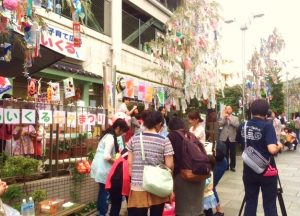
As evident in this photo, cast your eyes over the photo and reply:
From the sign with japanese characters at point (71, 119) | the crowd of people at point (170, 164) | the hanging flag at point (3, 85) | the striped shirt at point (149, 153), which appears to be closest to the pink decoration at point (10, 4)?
the crowd of people at point (170, 164)

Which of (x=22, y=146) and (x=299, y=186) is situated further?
(x=299, y=186)

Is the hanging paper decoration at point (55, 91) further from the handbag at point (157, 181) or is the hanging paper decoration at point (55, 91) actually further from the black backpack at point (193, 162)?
the handbag at point (157, 181)

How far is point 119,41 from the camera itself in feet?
56.9

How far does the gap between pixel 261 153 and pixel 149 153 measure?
5.51ft

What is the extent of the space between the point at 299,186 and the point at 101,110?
18.3 feet

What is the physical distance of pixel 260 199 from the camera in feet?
27.1

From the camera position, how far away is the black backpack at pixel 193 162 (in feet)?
16.0

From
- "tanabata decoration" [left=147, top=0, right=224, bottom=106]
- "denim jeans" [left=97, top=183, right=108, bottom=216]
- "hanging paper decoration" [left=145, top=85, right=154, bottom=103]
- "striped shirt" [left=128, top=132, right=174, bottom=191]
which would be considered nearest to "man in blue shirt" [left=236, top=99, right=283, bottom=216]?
"striped shirt" [left=128, top=132, right=174, bottom=191]

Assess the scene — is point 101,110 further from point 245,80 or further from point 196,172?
point 245,80

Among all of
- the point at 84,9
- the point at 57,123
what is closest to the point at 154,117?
the point at 84,9

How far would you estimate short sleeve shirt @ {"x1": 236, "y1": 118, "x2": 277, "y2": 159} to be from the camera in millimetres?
5152

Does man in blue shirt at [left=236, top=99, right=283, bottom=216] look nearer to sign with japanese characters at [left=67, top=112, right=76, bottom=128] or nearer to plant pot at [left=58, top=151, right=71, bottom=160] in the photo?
sign with japanese characters at [left=67, top=112, right=76, bottom=128]

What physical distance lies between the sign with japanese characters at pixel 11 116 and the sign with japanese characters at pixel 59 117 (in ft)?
2.59

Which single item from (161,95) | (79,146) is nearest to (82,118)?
(79,146)
